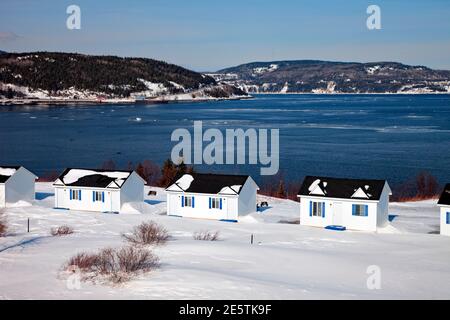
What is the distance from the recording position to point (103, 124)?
96.9 meters

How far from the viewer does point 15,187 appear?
28.5 m

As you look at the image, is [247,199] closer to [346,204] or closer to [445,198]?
[346,204]

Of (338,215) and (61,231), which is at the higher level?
(338,215)

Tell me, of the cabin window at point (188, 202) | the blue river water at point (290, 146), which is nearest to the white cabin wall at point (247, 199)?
the cabin window at point (188, 202)

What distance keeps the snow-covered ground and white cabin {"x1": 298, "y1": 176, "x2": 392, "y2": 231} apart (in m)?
0.61

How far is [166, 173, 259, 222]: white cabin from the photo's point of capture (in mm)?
26031

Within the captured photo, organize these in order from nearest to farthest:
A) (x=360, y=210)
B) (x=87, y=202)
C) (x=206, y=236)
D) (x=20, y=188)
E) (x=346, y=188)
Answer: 1. (x=206, y=236)
2. (x=360, y=210)
3. (x=346, y=188)
4. (x=87, y=202)
5. (x=20, y=188)

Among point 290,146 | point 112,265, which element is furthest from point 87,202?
point 290,146

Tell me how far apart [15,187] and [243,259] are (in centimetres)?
1489

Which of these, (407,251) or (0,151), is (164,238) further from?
(0,151)
